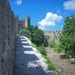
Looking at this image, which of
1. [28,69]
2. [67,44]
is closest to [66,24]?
[67,44]

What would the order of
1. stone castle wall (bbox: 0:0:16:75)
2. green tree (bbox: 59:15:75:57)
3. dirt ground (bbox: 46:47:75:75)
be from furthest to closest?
green tree (bbox: 59:15:75:57), dirt ground (bbox: 46:47:75:75), stone castle wall (bbox: 0:0:16:75)

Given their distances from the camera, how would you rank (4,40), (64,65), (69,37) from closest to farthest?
1. (4,40)
2. (64,65)
3. (69,37)

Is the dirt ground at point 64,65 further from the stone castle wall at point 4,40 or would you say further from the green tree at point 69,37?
the stone castle wall at point 4,40

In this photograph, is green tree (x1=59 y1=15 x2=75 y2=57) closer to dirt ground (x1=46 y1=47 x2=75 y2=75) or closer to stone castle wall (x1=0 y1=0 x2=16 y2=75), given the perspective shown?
dirt ground (x1=46 y1=47 x2=75 y2=75)

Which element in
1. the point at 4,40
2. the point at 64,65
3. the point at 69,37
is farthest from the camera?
the point at 69,37

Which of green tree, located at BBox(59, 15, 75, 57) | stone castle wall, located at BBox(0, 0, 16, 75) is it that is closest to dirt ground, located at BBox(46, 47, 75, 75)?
green tree, located at BBox(59, 15, 75, 57)

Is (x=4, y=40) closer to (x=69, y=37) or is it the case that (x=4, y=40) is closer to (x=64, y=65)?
(x=64, y=65)

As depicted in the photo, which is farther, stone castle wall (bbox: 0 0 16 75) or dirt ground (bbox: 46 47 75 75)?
dirt ground (bbox: 46 47 75 75)

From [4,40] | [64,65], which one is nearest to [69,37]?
[64,65]

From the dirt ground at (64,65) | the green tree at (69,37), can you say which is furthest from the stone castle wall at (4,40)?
the green tree at (69,37)

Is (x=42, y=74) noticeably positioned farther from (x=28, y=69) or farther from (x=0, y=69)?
(x=0, y=69)

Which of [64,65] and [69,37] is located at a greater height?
[69,37]

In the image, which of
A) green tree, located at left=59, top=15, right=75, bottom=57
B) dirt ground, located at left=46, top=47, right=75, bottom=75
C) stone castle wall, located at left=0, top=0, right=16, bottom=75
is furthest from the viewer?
green tree, located at left=59, top=15, right=75, bottom=57

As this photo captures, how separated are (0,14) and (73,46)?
16.9 m
